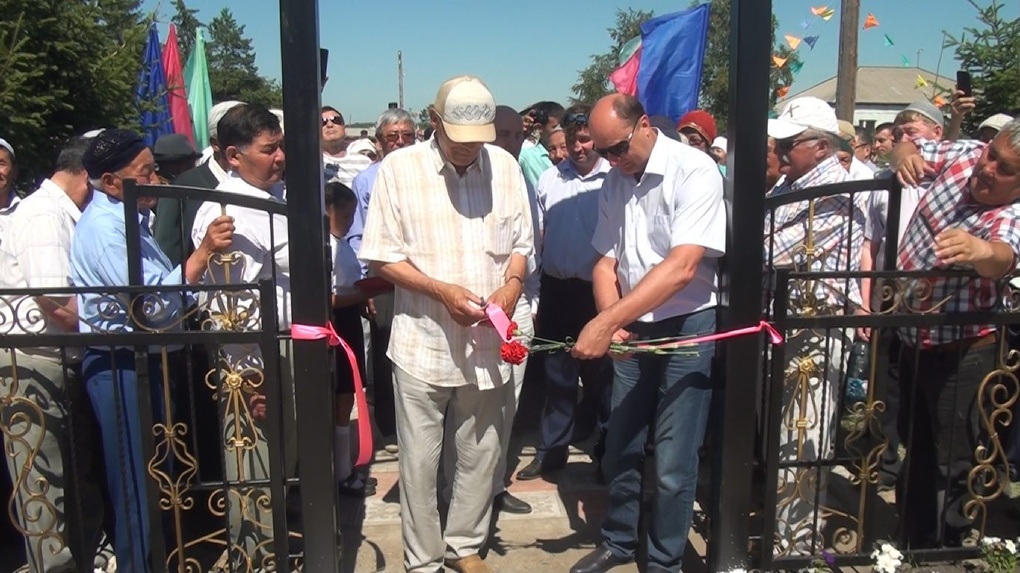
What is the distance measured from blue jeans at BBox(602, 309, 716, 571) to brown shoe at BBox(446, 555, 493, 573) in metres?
0.52

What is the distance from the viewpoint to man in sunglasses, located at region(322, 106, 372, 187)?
646 centimetres

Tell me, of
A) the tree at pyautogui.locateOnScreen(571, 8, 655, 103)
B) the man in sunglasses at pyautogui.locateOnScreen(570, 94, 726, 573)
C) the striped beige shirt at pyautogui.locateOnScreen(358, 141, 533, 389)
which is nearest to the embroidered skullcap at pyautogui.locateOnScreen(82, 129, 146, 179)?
the striped beige shirt at pyautogui.locateOnScreen(358, 141, 533, 389)

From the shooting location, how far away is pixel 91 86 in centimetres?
742

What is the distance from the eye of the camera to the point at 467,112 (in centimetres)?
288

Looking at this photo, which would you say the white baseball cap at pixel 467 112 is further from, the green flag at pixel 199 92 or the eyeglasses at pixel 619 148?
the green flag at pixel 199 92

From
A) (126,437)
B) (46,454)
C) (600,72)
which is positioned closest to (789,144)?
(126,437)

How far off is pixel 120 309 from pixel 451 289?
1.17m

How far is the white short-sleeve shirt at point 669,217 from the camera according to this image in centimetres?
288

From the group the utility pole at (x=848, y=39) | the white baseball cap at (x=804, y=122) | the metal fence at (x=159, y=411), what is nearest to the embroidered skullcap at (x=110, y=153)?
the metal fence at (x=159, y=411)

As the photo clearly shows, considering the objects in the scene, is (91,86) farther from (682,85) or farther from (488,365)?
(488,365)

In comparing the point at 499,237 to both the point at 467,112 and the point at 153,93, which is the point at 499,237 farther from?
the point at 153,93

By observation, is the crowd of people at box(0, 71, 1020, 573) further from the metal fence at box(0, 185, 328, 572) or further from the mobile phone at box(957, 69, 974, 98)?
the mobile phone at box(957, 69, 974, 98)

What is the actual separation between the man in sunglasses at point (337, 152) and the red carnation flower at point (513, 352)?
11.1 ft

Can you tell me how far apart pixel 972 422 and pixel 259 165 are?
301 cm
